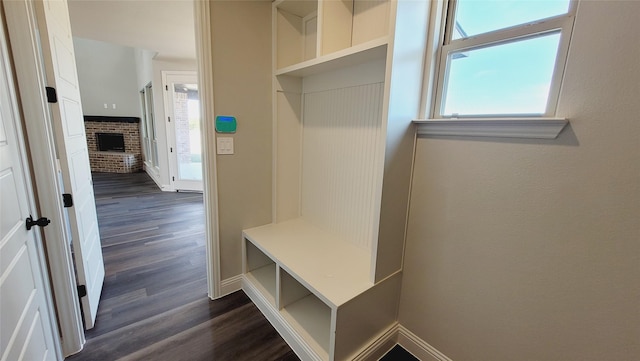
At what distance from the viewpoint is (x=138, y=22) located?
3016 millimetres

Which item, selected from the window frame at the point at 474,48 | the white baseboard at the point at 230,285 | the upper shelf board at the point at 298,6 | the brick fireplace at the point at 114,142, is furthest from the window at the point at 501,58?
the brick fireplace at the point at 114,142

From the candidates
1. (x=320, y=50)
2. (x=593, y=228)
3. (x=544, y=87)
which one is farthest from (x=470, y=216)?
(x=320, y=50)

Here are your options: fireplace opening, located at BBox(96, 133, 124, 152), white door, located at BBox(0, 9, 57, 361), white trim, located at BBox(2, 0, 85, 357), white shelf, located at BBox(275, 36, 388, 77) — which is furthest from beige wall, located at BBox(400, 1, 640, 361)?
fireplace opening, located at BBox(96, 133, 124, 152)

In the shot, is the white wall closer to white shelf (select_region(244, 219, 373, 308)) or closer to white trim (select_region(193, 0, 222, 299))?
white trim (select_region(193, 0, 222, 299))

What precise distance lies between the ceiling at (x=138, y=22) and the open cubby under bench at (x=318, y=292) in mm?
2470

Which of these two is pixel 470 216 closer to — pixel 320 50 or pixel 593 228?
pixel 593 228

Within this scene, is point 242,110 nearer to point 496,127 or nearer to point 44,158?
point 44,158

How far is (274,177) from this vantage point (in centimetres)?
214

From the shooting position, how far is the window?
1.02 meters

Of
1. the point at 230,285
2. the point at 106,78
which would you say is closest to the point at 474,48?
the point at 230,285

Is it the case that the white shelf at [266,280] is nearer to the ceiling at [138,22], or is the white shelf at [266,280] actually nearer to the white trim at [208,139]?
the white trim at [208,139]

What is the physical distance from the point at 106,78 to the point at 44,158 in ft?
24.5

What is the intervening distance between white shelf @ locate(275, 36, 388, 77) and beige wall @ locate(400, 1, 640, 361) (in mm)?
536

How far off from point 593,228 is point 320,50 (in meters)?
1.49
